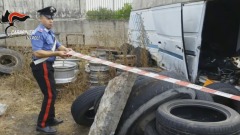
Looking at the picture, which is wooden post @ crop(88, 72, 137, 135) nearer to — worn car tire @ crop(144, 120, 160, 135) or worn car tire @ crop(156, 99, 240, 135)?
worn car tire @ crop(144, 120, 160, 135)

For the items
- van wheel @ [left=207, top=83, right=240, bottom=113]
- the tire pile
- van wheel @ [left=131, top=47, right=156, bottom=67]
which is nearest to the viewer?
the tire pile

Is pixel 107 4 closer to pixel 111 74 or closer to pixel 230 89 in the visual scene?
pixel 111 74

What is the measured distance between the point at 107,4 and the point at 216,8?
8158 mm

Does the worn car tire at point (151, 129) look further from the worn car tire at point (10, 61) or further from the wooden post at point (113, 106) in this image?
the worn car tire at point (10, 61)

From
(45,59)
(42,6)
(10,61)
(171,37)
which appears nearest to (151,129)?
(45,59)

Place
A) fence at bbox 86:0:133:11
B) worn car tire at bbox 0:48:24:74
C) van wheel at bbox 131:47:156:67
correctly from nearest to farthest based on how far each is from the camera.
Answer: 1. van wheel at bbox 131:47:156:67
2. worn car tire at bbox 0:48:24:74
3. fence at bbox 86:0:133:11

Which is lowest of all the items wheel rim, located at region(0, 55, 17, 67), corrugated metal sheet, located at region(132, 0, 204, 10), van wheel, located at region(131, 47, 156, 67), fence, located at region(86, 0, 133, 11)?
wheel rim, located at region(0, 55, 17, 67)

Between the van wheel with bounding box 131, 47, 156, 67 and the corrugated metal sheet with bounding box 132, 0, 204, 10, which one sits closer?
the corrugated metal sheet with bounding box 132, 0, 204, 10

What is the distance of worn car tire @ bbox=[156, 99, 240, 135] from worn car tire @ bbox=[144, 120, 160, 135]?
93mm

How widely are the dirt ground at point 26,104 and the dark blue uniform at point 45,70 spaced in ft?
1.22

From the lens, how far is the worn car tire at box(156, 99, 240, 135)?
109 inches

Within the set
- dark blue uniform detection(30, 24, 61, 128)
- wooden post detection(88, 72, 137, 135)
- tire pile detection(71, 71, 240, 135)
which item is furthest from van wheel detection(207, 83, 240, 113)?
dark blue uniform detection(30, 24, 61, 128)

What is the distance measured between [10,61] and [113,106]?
5492mm

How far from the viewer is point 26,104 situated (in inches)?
223
